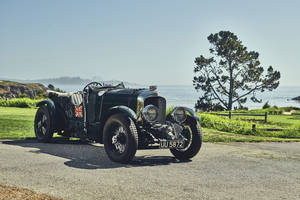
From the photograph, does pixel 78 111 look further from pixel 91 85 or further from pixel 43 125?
pixel 43 125

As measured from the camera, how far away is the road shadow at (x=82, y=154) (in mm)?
7698

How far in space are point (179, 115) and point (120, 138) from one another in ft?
4.99

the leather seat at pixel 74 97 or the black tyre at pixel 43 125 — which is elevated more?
the leather seat at pixel 74 97

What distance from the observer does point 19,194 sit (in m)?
5.20

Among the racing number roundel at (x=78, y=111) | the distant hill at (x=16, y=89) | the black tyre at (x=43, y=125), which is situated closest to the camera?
the racing number roundel at (x=78, y=111)

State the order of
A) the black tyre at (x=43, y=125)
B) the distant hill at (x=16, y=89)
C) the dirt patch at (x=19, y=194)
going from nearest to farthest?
the dirt patch at (x=19, y=194), the black tyre at (x=43, y=125), the distant hill at (x=16, y=89)

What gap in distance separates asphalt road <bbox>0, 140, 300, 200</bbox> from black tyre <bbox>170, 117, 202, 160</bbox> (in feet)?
0.65

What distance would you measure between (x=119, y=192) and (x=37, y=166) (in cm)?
237

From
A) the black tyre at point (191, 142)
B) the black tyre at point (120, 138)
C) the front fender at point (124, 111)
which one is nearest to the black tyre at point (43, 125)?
the front fender at point (124, 111)

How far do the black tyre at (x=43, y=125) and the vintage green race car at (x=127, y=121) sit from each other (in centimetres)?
7

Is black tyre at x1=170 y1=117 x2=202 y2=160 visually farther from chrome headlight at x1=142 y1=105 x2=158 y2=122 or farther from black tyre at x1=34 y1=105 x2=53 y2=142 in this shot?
black tyre at x1=34 y1=105 x2=53 y2=142

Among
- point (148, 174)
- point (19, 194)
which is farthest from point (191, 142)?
point (19, 194)

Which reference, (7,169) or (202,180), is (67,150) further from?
(202,180)

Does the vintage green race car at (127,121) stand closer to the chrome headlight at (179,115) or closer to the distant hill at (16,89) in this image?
the chrome headlight at (179,115)
